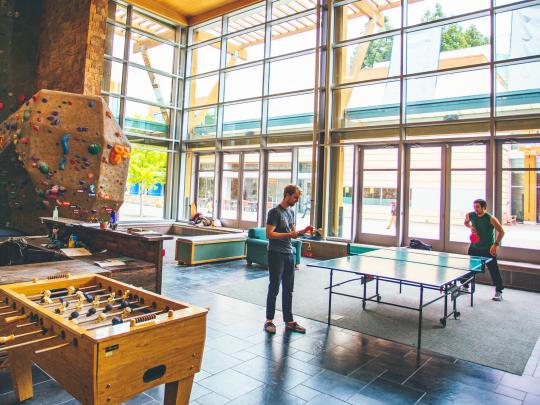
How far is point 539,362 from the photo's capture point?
362cm

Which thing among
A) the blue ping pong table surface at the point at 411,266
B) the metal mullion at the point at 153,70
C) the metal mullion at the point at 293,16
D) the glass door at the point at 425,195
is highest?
the metal mullion at the point at 293,16

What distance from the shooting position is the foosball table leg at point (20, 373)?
260 centimetres

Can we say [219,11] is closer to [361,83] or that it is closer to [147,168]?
[361,83]

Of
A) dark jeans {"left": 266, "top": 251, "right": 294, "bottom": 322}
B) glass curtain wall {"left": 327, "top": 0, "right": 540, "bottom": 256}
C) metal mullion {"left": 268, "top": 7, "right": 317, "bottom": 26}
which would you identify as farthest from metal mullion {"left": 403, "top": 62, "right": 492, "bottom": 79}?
dark jeans {"left": 266, "top": 251, "right": 294, "bottom": 322}

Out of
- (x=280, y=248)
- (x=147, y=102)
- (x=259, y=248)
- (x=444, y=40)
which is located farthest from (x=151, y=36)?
(x=280, y=248)

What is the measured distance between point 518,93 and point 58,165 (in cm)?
864

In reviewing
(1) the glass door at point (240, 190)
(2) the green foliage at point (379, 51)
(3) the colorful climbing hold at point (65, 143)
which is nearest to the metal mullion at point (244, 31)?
(2) the green foliage at point (379, 51)

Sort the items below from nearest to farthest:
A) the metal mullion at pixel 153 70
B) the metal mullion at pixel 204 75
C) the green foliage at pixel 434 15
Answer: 1. the green foliage at pixel 434 15
2. the metal mullion at pixel 153 70
3. the metal mullion at pixel 204 75

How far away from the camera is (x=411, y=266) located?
4.62 metres

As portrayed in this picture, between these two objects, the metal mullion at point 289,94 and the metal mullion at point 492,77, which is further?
the metal mullion at point 289,94

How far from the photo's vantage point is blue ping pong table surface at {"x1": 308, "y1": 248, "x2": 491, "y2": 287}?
154 inches

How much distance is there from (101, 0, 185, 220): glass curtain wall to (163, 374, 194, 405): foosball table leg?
1055 cm

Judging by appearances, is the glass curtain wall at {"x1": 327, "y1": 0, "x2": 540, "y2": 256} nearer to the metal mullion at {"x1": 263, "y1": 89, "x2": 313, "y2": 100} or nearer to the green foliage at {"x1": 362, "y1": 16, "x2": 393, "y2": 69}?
the green foliage at {"x1": 362, "y1": 16, "x2": 393, "y2": 69}

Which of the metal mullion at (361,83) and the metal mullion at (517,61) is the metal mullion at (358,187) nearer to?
the metal mullion at (361,83)
